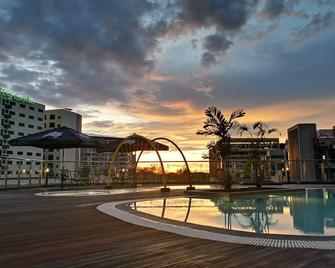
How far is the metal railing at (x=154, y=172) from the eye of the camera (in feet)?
51.2

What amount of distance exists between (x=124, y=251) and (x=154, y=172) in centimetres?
1751

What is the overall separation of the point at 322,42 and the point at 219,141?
630cm

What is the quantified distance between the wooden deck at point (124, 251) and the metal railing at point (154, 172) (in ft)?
36.7

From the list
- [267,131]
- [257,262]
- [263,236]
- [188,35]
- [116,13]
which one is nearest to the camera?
[257,262]

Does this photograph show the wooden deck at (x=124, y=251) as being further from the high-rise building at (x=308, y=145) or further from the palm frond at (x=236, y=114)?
the high-rise building at (x=308, y=145)

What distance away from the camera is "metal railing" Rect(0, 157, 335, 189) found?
614 inches

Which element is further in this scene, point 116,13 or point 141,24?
point 141,24

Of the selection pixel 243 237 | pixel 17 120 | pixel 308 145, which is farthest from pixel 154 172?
pixel 17 120

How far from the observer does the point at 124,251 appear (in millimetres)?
3176

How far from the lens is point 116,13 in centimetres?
1170

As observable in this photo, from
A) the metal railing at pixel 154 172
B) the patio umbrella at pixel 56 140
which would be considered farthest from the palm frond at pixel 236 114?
the patio umbrella at pixel 56 140

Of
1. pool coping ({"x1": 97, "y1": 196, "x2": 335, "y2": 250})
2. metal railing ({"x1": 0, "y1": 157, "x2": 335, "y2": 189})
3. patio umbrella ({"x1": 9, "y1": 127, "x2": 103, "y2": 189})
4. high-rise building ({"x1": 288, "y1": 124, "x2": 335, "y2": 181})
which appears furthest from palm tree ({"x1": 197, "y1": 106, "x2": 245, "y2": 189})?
high-rise building ({"x1": 288, "y1": 124, "x2": 335, "y2": 181})

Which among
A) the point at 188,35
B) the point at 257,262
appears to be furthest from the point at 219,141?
the point at 257,262

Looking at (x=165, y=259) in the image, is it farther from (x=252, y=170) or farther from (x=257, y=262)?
(x=252, y=170)
